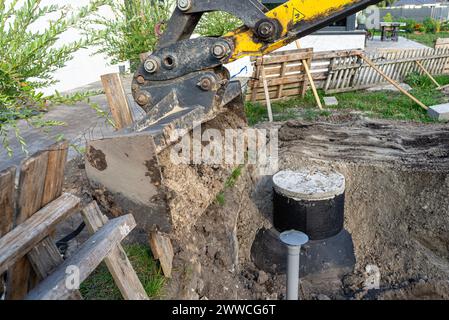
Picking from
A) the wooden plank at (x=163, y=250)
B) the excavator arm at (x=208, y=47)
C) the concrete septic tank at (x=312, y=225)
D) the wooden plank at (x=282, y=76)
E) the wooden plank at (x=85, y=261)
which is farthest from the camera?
the wooden plank at (x=282, y=76)

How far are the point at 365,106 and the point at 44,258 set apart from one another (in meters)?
7.82

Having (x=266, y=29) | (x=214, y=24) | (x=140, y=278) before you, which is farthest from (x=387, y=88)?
(x=140, y=278)

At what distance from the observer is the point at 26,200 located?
202 cm

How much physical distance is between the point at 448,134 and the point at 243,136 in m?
3.64

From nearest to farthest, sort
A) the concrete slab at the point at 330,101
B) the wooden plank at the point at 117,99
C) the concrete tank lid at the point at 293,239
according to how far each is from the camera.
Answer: the concrete tank lid at the point at 293,239, the wooden plank at the point at 117,99, the concrete slab at the point at 330,101

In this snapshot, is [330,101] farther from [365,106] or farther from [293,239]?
[293,239]

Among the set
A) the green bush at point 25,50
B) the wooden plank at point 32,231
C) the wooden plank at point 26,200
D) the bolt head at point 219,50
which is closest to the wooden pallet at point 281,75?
the bolt head at point 219,50

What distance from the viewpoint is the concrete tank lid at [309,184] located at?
12.6 feet

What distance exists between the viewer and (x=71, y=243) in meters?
3.26

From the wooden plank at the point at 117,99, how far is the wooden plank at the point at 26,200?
1.38 metres

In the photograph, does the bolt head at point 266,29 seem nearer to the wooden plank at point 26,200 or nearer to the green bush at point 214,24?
the wooden plank at point 26,200
